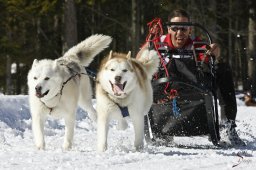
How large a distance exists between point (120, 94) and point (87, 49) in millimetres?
1252

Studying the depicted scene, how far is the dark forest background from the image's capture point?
599 inches

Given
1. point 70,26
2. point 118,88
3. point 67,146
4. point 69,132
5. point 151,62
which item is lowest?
point 67,146

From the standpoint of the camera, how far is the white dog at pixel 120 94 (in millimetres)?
4832

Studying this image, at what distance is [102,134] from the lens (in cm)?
489

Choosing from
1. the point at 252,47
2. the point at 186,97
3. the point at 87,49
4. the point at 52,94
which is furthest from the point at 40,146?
the point at 252,47

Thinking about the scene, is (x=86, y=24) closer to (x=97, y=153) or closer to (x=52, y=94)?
(x=52, y=94)

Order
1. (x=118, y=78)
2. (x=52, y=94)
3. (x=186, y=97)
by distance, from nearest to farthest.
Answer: (x=118, y=78) → (x=52, y=94) → (x=186, y=97)

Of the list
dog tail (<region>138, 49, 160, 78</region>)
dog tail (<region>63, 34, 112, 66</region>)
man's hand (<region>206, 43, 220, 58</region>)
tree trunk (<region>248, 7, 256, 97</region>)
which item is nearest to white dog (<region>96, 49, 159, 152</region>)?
dog tail (<region>138, 49, 160, 78</region>)

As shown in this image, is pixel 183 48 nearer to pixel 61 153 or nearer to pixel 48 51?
pixel 61 153

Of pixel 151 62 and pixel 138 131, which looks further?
pixel 151 62

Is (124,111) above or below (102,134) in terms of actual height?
above

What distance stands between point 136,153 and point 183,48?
62.1 inches

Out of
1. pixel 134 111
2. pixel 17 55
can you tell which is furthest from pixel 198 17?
pixel 134 111

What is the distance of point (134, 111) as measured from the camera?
5.00 metres
